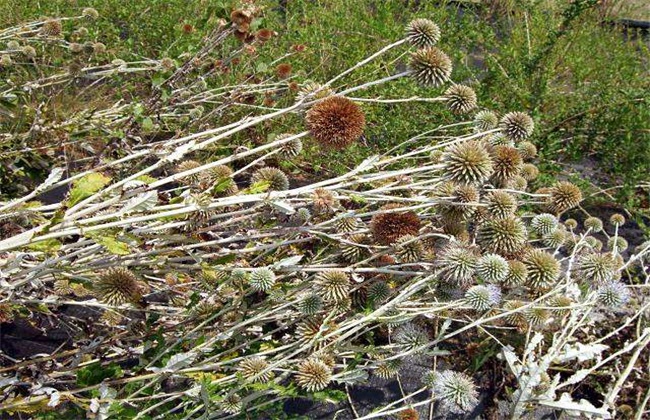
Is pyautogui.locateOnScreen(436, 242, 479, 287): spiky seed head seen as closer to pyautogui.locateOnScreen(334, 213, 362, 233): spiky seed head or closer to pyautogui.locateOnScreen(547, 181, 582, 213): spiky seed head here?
pyautogui.locateOnScreen(334, 213, 362, 233): spiky seed head

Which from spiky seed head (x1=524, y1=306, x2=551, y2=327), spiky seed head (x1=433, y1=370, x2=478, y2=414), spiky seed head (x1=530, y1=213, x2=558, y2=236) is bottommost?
spiky seed head (x1=433, y1=370, x2=478, y2=414)

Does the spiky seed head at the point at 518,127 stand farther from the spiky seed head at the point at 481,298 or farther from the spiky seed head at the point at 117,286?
the spiky seed head at the point at 117,286

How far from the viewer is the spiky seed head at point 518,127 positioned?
85.0 inches

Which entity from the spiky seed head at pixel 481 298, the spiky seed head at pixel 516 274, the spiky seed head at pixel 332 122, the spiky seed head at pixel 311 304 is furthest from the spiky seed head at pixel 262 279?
the spiky seed head at pixel 516 274

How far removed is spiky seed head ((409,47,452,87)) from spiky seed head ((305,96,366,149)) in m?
0.35

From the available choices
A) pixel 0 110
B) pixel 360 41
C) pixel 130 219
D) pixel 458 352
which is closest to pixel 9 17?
pixel 0 110

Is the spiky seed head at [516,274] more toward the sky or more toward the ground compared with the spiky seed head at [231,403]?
more toward the sky

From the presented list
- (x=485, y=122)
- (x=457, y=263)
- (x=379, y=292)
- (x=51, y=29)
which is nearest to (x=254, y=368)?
(x=379, y=292)

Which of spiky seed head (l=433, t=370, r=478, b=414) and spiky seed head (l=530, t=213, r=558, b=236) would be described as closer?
spiky seed head (l=433, t=370, r=478, b=414)

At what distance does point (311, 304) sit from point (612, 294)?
1049mm

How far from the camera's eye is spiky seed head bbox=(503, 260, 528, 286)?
190 cm

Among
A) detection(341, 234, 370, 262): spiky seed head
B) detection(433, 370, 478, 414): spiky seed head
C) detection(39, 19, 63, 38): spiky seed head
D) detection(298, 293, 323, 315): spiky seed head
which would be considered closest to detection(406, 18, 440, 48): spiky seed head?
detection(341, 234, 370, 262): spiky seed head

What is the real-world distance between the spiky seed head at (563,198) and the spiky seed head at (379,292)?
70cm

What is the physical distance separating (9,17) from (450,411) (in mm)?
3406
